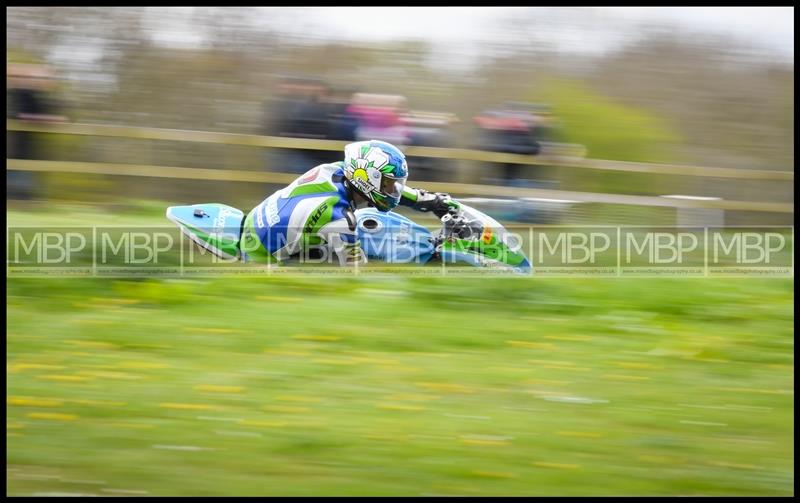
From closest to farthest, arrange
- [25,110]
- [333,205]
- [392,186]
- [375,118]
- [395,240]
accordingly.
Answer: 1. [333,205]
2. [392,186]
3. [395,240]
4. [375,118]
5. [25,110]

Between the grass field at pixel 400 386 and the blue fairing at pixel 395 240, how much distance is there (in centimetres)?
55

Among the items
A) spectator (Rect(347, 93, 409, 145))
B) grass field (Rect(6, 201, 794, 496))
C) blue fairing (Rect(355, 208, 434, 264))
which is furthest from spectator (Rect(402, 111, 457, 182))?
grass field (Rect(6, 201, 794, 496))

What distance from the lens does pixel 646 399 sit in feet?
20.3

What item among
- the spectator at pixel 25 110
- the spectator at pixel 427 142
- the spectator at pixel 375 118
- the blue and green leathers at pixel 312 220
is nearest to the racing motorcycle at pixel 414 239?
the blue and green leathers at pixel 312 220

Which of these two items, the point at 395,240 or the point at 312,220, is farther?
the point at 395,240

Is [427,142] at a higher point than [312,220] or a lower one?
higher

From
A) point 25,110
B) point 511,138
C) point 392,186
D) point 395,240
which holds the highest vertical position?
point 25,110

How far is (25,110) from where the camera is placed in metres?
12.5

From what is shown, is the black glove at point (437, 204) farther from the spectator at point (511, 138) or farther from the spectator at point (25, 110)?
the spectator at point (25, 110)

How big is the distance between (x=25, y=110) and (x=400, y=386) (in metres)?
8.69

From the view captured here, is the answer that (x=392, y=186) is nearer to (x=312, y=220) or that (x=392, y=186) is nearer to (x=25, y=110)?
(x=312, y=220)

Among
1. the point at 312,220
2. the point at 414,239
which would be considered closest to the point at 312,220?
the point at 312,220

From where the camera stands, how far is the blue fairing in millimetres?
9156

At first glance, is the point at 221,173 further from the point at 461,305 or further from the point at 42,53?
the point at 461,305
